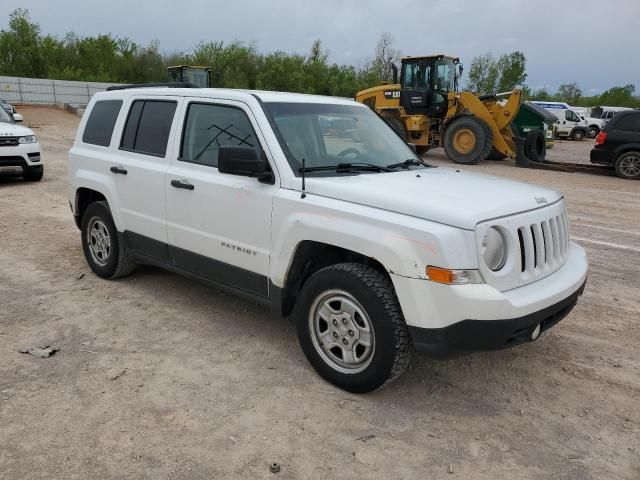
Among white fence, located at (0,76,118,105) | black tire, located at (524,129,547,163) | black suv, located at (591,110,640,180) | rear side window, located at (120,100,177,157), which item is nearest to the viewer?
rear side window, located at (120,100,177,157)

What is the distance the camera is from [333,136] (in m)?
4.32

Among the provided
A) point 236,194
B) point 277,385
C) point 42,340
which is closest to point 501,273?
point 277,385

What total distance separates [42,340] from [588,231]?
7494mm

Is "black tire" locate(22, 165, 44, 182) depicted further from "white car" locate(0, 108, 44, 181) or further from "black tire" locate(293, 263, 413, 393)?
"black tire" locate(293, 263, 413, 393)

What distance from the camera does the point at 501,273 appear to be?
3104 millimetres

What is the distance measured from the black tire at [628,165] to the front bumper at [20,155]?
1463cm

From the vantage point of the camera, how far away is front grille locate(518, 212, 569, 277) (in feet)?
10.8

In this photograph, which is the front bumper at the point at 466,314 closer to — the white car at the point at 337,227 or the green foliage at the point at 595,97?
the white car at the point at 337,227

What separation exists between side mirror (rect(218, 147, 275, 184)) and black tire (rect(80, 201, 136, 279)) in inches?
80.0

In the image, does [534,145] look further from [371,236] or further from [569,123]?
[569,123]

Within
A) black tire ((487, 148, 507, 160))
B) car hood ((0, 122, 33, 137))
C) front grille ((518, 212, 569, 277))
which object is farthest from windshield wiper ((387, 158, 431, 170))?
black tire ((487, 148, 507, 160))

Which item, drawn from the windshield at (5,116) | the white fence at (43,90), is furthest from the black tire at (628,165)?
the white fence at (43,90)

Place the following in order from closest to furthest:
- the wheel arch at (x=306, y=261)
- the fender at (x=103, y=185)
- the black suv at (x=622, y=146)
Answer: the wheel arch at (x=306, y=261) < the fender at (x=103, y=185) < the black suv at (x=622, y=146)

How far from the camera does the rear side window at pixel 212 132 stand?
4.09 meters
